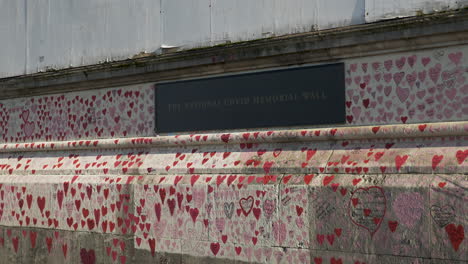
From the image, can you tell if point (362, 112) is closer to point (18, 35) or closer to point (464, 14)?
point (464, 14)

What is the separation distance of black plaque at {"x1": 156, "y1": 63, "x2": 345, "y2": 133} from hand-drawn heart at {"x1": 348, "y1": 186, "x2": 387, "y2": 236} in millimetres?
882

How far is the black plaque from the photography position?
6941mm

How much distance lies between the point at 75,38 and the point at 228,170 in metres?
3.54

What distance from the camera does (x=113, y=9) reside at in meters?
9.06

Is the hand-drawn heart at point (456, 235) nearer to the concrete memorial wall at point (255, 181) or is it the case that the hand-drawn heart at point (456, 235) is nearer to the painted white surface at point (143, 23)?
the concrete memorial wall at point (255, 181)

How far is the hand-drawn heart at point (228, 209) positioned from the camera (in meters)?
7.36

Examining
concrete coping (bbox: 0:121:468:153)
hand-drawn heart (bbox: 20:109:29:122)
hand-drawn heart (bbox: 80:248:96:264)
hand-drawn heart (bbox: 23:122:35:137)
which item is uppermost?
hand-drawn heart (bbox: 20:109:29:122)

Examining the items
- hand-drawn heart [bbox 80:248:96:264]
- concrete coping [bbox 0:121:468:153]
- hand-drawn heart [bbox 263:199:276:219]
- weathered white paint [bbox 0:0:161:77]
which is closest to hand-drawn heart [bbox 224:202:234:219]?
hand-drawn heart [bbox 263:199:276:219]

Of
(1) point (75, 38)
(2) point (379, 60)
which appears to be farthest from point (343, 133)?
(1) point (75, 38)

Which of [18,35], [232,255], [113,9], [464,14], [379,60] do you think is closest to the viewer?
[464,14]

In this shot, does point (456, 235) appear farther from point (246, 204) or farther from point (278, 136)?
point (246, 204)

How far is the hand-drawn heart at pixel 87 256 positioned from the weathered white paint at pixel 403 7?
4.70 metres

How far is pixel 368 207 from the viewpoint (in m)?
6.32

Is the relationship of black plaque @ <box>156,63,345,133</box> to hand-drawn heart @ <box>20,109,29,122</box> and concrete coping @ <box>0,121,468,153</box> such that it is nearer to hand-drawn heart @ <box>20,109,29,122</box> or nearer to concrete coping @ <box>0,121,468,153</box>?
concrete coping @ <box>0,121,468,153</box>
